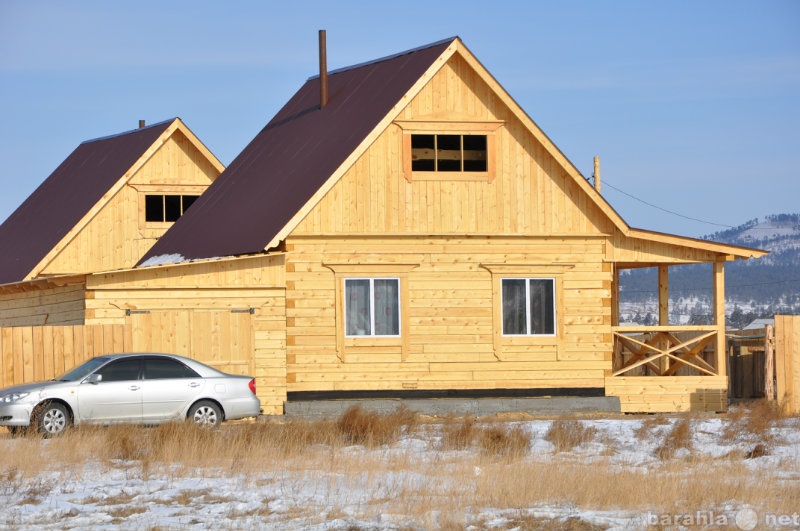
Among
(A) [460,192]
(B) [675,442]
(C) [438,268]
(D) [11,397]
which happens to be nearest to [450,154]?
(A) [460,192]

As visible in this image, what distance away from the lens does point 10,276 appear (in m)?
33.8

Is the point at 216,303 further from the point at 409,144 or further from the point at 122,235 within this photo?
the point at 122,235

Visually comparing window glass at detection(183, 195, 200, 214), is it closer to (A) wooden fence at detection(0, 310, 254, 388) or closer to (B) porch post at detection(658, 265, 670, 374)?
(A) wooden fence at detection(0, 310, 254, 388)

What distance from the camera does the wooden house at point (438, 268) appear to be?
26203 millimetres

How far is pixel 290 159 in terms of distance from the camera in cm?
2972

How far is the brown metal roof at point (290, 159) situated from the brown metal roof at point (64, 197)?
349cm

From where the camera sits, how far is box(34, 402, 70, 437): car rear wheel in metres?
20.5

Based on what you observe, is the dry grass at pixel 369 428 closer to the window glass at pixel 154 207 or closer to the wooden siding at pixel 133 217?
the wooden siding at pixel 133 217

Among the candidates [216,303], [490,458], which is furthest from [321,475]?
[216,303]

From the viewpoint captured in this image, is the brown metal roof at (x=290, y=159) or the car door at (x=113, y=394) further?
the brown metal roof at (x=290, y=159)

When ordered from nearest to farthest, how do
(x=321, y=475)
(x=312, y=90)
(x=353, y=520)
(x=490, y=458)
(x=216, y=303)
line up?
(x=353, y=520), (x=321, y=475), (x=490, y=458), (x=216, y=303), (x=312, y=90)

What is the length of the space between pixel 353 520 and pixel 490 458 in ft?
16.4

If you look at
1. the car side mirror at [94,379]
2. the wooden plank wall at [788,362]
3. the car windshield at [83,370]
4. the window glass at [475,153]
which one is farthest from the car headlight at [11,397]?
the wooden plank wall at [788,362]

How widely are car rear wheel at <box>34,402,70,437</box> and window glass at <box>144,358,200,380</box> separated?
147 centimetres
